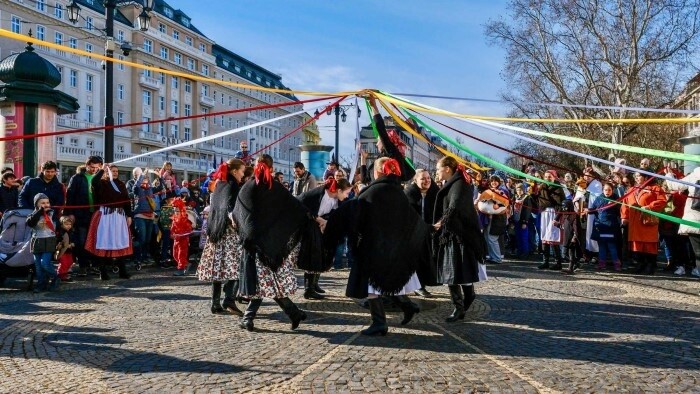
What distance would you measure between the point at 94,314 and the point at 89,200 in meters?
3.96

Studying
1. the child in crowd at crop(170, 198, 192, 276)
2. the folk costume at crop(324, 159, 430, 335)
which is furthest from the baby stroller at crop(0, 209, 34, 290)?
the folk costume at crop(324, 159, 430, 335)

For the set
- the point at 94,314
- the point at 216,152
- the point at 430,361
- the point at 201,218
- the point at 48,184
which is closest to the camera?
the point at 430,361

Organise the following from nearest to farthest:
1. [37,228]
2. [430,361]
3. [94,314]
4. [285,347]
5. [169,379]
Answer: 1. [169,379]
2. [430,361]
3. [285,347]
4. [94,314]
5. [37,228]

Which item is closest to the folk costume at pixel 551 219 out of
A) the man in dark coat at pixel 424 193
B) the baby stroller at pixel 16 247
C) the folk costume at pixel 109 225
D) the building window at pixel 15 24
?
the man in dark coat at pixel 424 193

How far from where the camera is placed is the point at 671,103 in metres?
26.5

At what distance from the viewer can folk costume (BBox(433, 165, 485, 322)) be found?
6.77 metres

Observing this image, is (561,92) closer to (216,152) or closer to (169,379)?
(169,379)

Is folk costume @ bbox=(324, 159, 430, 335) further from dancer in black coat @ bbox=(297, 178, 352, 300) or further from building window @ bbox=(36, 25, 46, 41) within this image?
building window @ bbox=(36, 25, 46, 41)

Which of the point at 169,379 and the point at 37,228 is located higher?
the point at 37,228

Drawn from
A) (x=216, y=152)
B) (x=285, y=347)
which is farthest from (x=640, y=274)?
(x=216, y=152)

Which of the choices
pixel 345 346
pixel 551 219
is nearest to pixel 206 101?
pixel 551 219

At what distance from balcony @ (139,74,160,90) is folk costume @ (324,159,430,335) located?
205 feet

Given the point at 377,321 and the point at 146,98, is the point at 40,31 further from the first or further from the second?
the point at 377,321

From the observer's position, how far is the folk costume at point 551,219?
38.2ft
